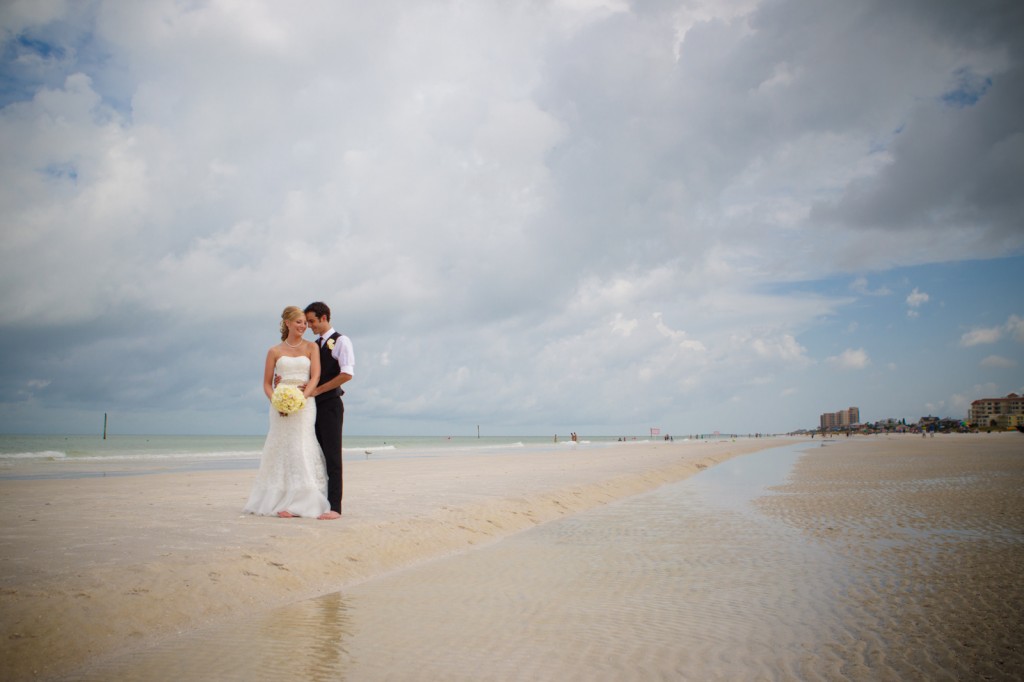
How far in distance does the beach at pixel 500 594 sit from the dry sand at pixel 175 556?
2 centimetres

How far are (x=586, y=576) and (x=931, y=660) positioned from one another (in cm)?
337

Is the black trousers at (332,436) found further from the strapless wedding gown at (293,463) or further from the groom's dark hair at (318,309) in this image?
the groom's dark hair at (318,309)

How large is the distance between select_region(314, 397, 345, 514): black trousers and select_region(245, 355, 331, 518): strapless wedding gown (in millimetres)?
99

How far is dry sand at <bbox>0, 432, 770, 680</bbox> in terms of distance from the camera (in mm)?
4367

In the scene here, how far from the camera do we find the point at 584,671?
385 centimetres

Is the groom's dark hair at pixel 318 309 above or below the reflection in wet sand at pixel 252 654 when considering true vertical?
above

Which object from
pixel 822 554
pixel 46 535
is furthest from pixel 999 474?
pixel 46 535

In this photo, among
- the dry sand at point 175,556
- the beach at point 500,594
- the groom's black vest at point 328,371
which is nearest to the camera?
the beach at point 500,594

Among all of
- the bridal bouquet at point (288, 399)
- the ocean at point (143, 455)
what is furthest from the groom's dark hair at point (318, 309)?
the ocean at point (143, 455)

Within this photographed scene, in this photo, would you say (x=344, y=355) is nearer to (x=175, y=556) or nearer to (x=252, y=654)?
(x=175, y=556)

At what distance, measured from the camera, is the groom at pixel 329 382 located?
28.6 ft

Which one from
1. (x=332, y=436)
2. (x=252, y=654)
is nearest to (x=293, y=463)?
(x=332, y=436)

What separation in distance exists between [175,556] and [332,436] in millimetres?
2949

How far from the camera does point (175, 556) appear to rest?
6043 mm
